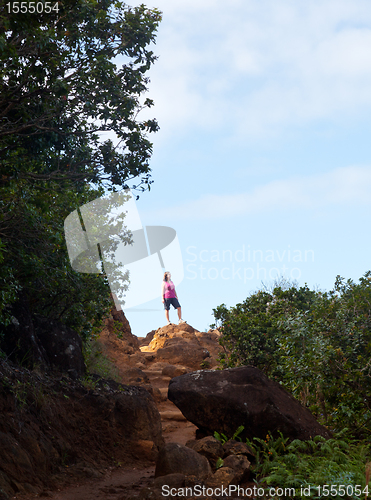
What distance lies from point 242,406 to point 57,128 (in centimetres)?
746

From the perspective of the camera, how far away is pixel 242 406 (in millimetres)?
9203

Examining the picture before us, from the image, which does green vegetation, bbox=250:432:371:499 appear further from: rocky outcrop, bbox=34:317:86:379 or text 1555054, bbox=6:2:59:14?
text 1555054, bbox=6:2:59:14

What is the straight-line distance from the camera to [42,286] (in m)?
11.1

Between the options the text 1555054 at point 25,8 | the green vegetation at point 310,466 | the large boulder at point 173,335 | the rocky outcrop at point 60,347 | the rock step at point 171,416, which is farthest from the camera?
the large boulder at point 173,335

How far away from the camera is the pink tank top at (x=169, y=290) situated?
942 inches

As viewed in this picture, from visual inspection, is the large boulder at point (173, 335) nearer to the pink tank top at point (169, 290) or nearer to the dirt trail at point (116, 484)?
the pink tank top at point (169, 290)

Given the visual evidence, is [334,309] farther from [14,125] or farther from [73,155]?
[14,125]

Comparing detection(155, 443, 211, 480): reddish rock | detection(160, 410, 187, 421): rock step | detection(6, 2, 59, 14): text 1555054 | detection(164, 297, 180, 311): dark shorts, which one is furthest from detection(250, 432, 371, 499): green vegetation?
detection(164, 297, 180, 311): dark shorts

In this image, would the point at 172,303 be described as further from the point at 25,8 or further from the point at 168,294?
the point at 25,8

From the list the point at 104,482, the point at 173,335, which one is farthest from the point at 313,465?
the point at 173,335

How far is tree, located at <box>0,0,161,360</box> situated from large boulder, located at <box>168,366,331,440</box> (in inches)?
163

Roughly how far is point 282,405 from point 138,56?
912 cm

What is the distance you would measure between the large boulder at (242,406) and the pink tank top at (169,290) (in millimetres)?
13935

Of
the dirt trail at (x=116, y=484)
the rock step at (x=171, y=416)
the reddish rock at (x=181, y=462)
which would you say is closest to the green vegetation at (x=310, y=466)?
the reddish rock at (x=181, y=462)
